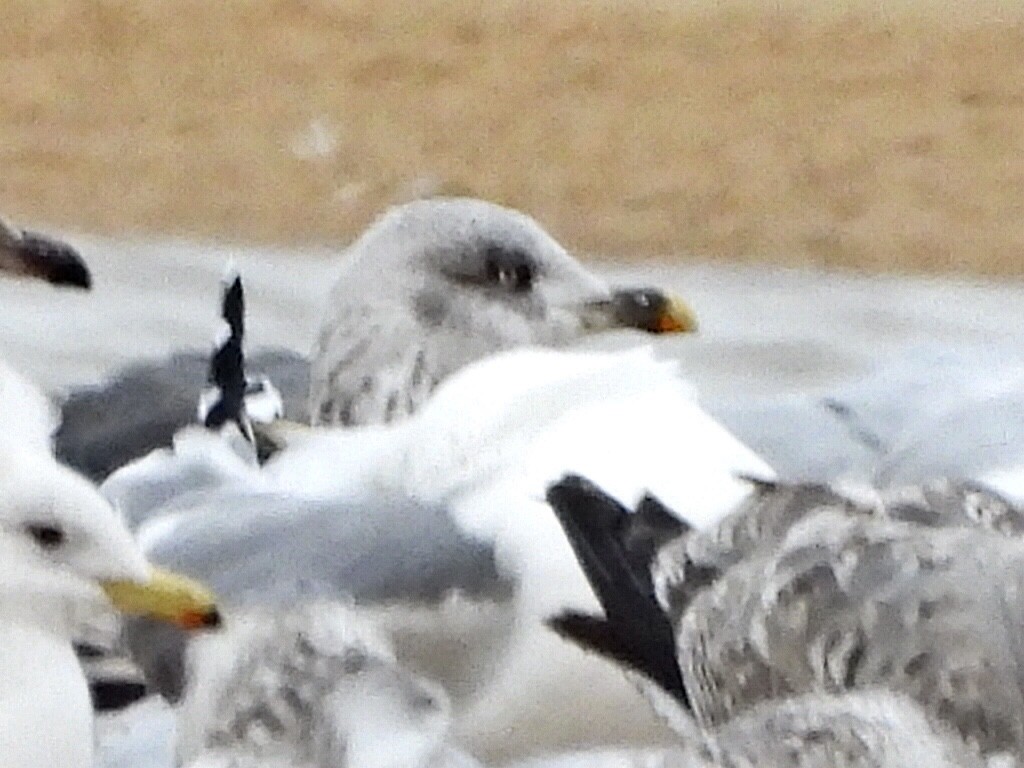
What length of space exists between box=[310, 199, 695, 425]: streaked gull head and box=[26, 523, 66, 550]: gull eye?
181 millimetres

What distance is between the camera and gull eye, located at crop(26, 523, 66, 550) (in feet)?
1.63

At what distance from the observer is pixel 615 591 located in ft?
1.70

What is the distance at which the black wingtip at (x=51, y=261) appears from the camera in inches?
25.9

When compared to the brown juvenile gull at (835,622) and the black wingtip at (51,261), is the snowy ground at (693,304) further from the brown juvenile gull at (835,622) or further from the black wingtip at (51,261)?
the brown juvenile gull at (835,622)

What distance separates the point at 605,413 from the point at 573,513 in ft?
0.26

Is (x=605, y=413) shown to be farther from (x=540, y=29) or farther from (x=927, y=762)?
(x=540, y=29)

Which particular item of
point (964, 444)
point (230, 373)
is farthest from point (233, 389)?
point (964, 444)

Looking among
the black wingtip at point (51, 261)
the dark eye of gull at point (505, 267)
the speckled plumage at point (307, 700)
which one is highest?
the black wingtip at point (51, 261)

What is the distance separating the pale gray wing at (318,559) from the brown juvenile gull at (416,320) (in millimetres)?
98

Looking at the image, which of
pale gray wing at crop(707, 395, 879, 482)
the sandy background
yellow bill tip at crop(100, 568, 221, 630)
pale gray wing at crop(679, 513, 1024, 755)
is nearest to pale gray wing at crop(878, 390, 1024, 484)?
pale gray wing at crop(707, 395, 879, 482)

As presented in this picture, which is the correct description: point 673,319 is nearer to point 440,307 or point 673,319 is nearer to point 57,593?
point 440,307

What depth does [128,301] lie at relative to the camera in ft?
2.99

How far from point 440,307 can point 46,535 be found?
22 centimetres

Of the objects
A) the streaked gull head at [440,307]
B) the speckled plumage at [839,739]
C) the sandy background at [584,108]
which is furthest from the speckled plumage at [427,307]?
the sandy background at [584,108]
